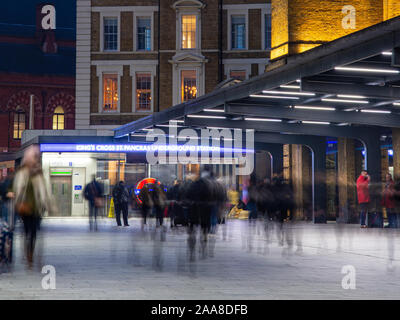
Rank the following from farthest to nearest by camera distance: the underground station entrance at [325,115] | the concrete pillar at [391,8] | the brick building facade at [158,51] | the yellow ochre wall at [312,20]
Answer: the brick building facade at [158,51], the yellow ochre wall at [312,20], the concrete pillar at [391,8], the underground station entrance at [325,115]

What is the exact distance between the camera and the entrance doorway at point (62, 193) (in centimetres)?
3600

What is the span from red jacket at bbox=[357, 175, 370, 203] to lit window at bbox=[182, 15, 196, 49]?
21.7 m

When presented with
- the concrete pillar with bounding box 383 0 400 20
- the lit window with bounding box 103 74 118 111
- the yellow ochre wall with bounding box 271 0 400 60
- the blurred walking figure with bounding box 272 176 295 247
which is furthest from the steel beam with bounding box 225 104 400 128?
the lit window with bounding box 103 74 118 111

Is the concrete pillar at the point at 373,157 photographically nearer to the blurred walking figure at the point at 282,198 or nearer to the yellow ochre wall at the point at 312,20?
the yellow ochre wall at the point at 312,20

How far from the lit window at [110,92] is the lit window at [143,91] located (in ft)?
4.41

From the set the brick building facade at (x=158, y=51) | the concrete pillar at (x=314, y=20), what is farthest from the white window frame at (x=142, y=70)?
the concrete pillar at (x=314, y=20)

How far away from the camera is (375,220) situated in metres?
25.9

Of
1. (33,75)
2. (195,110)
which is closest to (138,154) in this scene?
(195,110)

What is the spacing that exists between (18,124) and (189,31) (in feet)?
83.6

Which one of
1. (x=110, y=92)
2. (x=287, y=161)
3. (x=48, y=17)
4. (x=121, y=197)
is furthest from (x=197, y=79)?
(x=48, y=17)
